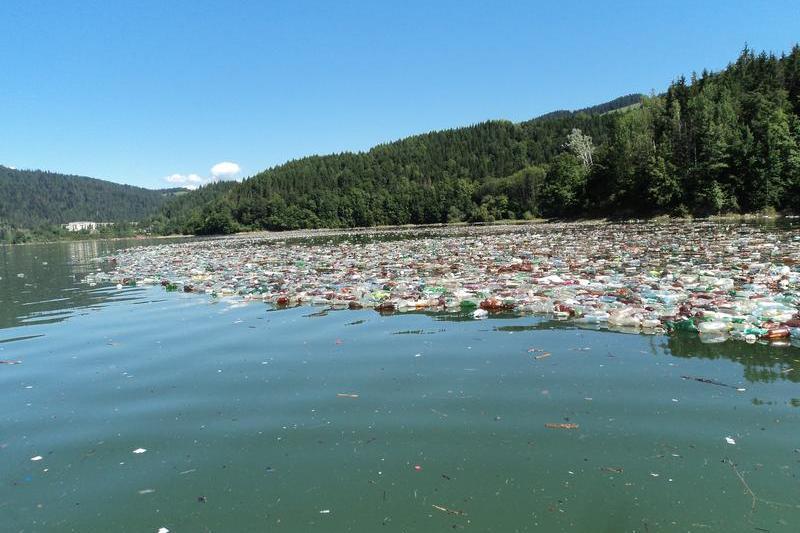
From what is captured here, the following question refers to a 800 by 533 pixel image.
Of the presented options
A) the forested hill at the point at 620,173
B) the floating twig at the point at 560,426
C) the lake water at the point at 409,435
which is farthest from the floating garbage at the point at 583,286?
the forested hill at the point at 620,173

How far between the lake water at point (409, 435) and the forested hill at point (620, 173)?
51.9 m

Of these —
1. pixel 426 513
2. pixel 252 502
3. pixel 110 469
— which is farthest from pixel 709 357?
pixel 110 469

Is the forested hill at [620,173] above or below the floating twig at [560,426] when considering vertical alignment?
above

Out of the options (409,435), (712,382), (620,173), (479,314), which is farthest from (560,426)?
(620,173)

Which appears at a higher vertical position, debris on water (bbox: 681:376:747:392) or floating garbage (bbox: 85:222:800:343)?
floating garbage (bbox: 85:222:800:343)

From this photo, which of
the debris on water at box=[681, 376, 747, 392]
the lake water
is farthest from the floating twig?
the debris on water at box=[681, 376, 747, 392]

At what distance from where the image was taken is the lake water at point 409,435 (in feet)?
→ 10.2

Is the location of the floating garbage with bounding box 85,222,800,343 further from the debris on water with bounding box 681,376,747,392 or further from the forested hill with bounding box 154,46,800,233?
the forested hill with bounding box 154,46,800,233

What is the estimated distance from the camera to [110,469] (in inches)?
152

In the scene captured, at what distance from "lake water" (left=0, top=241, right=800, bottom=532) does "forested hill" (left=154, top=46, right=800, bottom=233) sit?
5189cm

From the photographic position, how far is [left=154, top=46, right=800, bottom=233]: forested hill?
4969 cm

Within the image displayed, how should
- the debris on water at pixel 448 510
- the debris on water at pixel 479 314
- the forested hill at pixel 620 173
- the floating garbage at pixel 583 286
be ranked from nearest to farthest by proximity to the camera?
the debris on water at pixel 448 510 → the floating garbage at pixel 583 286 → the debris on water at pixel 479 314 → the forested hill at pixel 620 173

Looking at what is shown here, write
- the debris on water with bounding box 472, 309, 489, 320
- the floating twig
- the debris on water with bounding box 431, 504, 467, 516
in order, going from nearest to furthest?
the debris on water with bounding box 431, 504, 467, 516, the floating twig, the debris on water with bounding box 472, 309, 489, 320

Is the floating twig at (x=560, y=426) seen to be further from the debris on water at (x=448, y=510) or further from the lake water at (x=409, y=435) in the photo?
the debris on water at (x=448, y=510)
